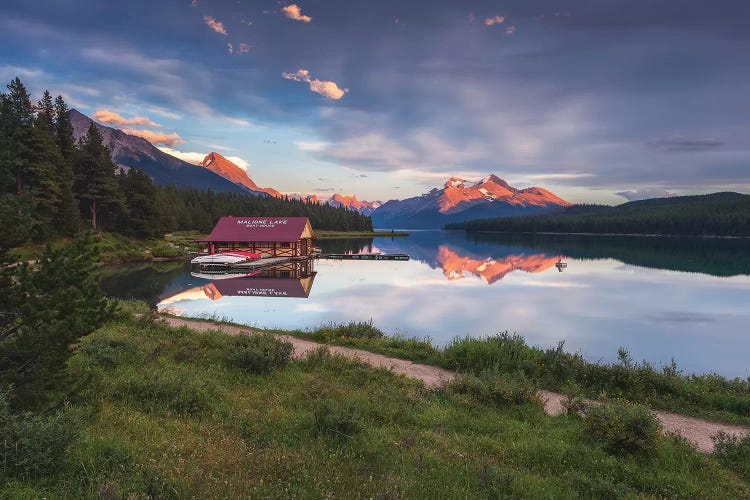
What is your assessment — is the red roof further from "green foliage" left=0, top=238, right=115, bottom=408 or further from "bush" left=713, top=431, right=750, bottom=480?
"bush" left=713, top=431, right=750, bottom=480

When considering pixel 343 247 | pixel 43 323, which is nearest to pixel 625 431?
pixel 43 323

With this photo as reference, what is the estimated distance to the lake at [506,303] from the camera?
2353 centimetres

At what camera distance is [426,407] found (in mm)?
9977

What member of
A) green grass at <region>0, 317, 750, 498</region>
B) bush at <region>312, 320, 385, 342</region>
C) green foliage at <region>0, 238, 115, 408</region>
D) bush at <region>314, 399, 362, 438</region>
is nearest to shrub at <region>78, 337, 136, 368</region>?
green grass at <region>0, 317, 750, 498</region>

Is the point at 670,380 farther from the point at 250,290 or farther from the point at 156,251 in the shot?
the point at 156,251

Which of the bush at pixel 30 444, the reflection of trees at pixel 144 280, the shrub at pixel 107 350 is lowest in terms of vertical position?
the reflection of trees at pixel 144 280

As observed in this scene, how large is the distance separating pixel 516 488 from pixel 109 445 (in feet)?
21.0

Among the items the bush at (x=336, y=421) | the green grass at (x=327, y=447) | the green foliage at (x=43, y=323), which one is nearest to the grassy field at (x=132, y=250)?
the green grass at (x=327, y=447)

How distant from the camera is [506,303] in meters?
34.1

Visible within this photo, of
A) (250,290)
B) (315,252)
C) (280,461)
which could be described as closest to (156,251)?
(315,252)

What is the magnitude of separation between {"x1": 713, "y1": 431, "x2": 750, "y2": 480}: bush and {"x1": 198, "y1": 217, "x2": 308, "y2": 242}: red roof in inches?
2346

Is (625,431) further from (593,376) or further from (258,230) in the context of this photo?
(258,230)

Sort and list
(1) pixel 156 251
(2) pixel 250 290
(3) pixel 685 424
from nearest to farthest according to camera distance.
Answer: (3) pixel 685 424, (2) pixel 250 290, (1) pixel 156 251

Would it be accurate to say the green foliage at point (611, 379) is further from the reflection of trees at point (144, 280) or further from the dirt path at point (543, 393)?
the reflection of trees at point (144, 280)
